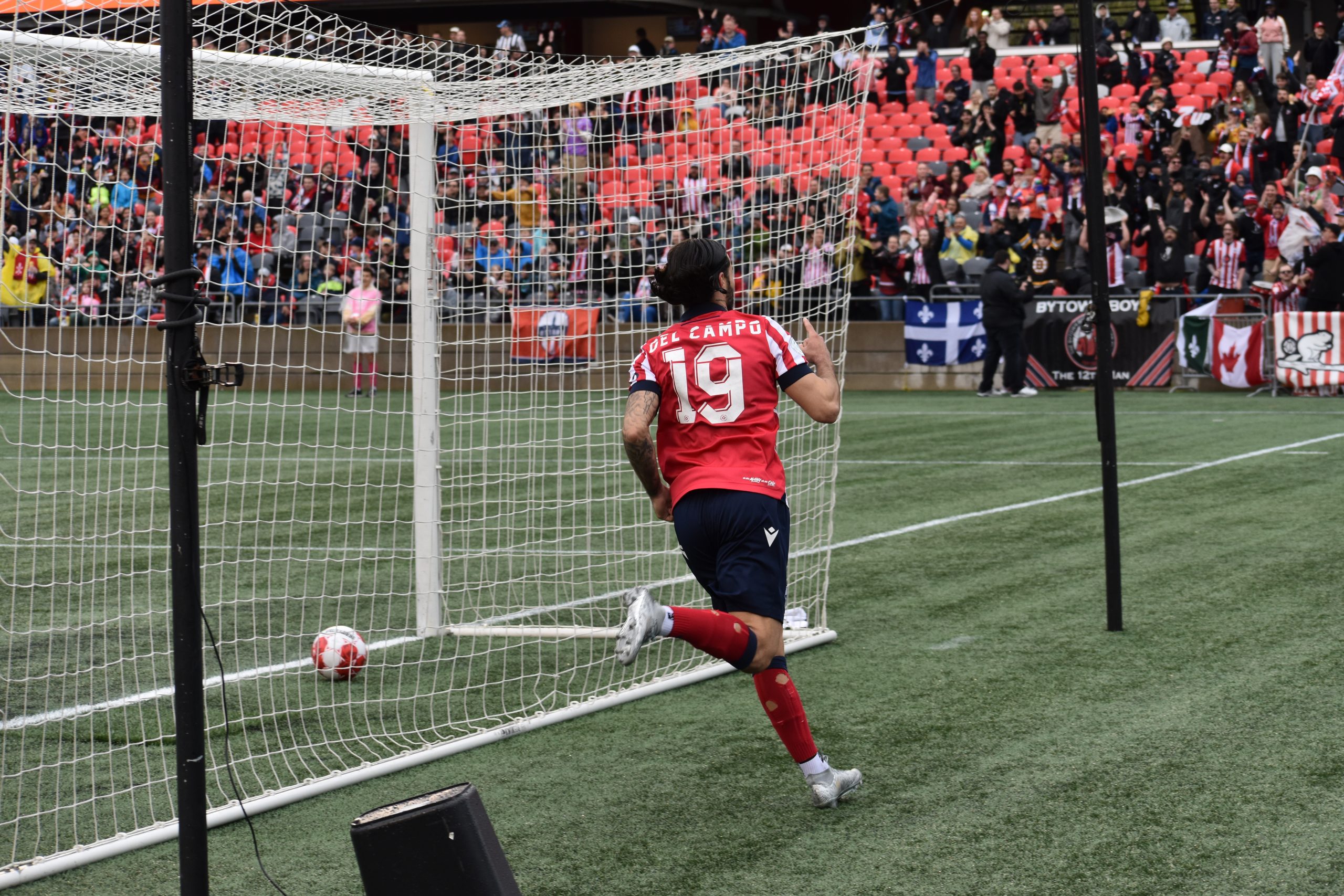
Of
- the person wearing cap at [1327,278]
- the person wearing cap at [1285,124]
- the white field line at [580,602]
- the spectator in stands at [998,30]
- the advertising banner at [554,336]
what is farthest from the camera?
the spectator in stands at [998,30]

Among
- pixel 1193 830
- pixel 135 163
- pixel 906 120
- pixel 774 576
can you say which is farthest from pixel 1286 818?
pixel 906 120

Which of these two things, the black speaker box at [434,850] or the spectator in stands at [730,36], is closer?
the black speaker box at [434,850]

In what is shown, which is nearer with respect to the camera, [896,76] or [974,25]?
[896,76]

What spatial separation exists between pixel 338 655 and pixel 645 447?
2.11m

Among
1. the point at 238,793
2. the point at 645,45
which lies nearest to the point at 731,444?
the point at 238,793

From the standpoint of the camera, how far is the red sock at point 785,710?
15.1ft

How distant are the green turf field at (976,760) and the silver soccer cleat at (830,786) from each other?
0.05 meters

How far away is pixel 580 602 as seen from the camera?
778 centimetres

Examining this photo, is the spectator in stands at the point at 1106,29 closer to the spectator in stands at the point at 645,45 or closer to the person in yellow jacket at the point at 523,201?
the spectator in stands at the point at 645,45

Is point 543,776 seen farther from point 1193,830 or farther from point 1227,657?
point 1227,657

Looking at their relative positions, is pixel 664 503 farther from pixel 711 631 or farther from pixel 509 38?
pixel 509 38

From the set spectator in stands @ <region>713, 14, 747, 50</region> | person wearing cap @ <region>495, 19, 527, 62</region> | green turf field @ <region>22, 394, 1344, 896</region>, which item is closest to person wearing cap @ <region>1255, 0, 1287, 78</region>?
spectator in stands @ <region>713, 14, 747, 50</region>

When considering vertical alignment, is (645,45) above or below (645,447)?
above

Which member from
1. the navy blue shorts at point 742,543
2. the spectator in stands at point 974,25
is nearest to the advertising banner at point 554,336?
the navy blue shorts at point 742,543
